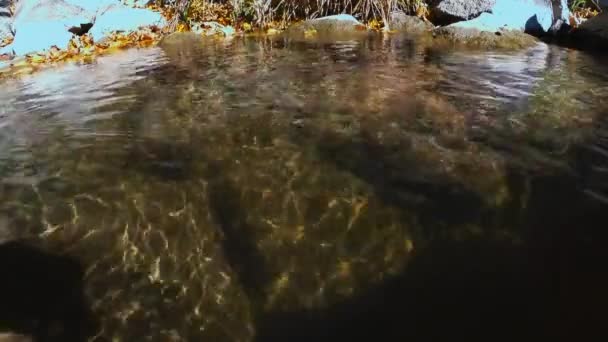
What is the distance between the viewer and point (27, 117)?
199 inches

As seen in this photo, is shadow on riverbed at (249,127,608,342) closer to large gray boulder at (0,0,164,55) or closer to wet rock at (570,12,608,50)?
wet rock at (570,12,608,50)

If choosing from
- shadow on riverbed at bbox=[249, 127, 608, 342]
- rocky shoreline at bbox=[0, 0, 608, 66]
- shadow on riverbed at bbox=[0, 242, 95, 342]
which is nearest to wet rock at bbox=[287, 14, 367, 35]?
rocky shoreline at bbox=[0, 0, 608, 66]

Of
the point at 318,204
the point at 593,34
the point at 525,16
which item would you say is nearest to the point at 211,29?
the point at 525,16

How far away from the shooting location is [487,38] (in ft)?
28.6

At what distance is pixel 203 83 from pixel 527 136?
12.9ft

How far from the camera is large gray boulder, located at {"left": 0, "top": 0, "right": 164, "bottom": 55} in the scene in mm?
8859

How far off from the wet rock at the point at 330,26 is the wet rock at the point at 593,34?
162 inches

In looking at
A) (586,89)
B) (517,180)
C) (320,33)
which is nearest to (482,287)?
(517,180)

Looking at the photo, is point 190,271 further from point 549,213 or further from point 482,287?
point 549,213

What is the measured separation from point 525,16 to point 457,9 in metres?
1.34

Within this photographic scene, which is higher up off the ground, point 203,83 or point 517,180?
point 203,83

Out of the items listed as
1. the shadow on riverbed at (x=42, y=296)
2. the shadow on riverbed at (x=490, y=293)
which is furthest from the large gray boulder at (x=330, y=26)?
the shadow on riverbed at (x=42, y=296)

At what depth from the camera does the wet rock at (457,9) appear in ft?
31.8

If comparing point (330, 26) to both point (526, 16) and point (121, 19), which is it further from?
point (121, 19)
